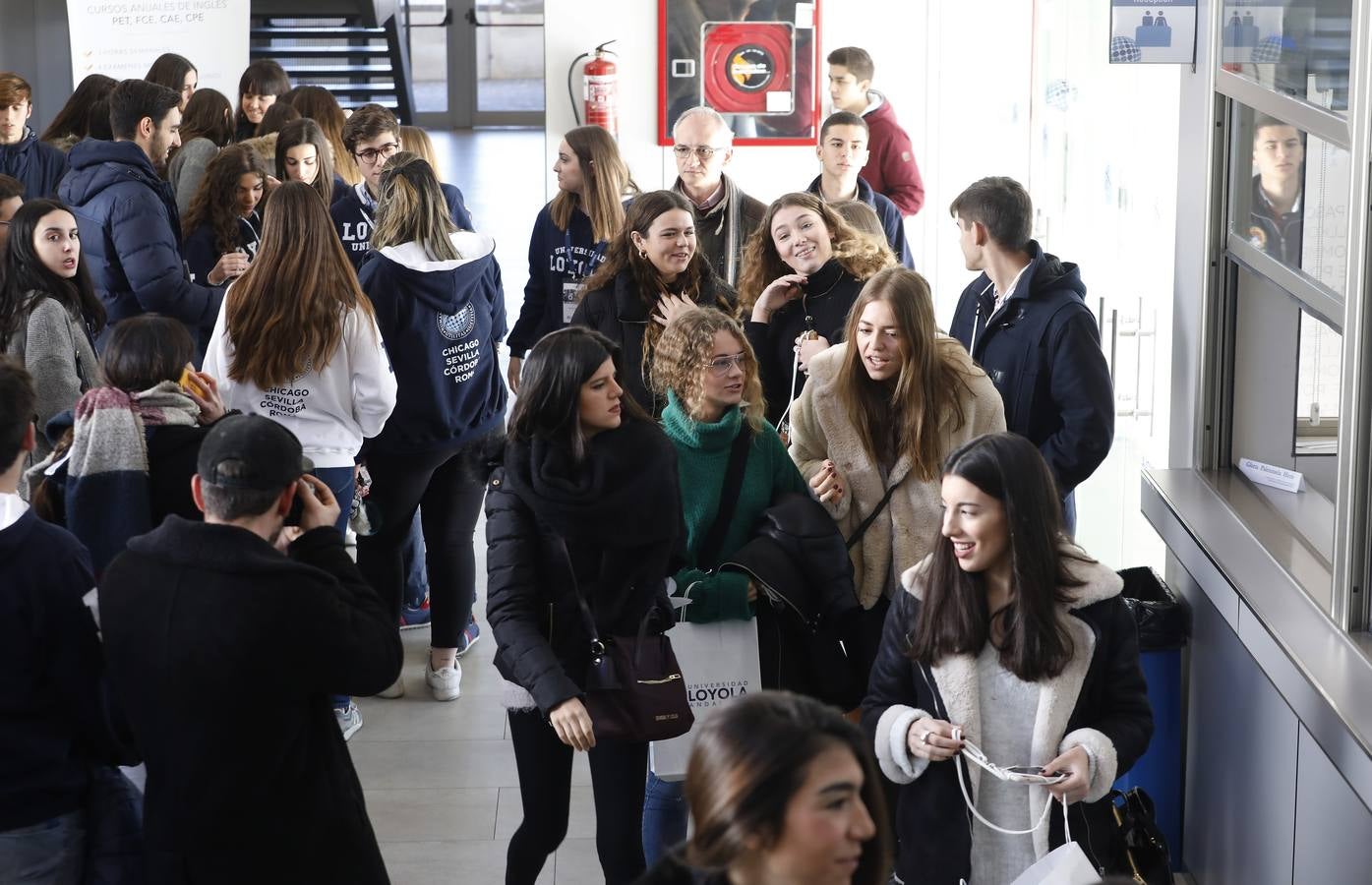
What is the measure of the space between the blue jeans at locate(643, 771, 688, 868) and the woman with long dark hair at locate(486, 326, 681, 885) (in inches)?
7.2

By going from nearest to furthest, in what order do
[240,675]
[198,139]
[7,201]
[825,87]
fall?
[240,675] → [7,201] → [198,139] → [825,87]

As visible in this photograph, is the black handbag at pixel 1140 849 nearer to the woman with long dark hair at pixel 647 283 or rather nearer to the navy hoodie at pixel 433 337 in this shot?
the woman with long dark hair at pixel 647 283

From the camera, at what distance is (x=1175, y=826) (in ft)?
13.6

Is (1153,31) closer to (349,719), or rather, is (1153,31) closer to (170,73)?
(349,719)

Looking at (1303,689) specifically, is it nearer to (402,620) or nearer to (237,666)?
(237,666)

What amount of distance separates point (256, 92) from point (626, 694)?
566cm

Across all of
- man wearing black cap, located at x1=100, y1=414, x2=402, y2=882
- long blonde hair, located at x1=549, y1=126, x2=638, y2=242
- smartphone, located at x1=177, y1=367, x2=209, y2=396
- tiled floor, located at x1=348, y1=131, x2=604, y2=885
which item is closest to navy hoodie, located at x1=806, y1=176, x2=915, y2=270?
long blonde hair, located at x1=549, y1=126, x2=638, y2=242

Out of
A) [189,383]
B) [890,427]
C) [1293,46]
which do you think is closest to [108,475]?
[189,383]

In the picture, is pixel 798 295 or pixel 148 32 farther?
pixel 148 32

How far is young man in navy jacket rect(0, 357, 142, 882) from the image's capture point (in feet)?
8.73

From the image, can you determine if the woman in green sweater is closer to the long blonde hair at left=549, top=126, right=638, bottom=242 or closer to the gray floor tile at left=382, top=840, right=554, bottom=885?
the gray floor tile at left=382, top=840, right=554, bottom=885

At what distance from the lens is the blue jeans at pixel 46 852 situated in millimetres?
2662

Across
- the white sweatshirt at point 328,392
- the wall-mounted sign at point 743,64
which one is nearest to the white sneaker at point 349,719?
the white sweatshirt at point 328,392

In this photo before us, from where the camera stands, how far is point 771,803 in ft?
6.17
